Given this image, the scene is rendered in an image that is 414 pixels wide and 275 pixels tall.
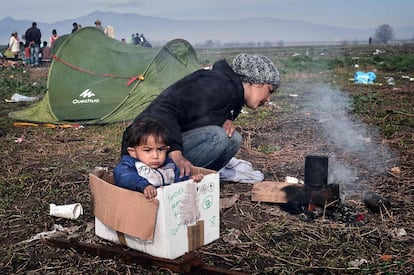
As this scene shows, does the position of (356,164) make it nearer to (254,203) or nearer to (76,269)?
(254,203)

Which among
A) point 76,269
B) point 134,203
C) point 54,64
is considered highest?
point 54,64

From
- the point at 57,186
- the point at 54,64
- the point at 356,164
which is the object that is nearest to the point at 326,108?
the point at 356,164

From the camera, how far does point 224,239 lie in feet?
9.27

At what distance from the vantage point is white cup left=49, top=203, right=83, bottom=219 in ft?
10.3

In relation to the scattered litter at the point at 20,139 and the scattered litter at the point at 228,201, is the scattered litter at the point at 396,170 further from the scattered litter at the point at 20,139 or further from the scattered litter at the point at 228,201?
the scattered litter at the point at 20,139

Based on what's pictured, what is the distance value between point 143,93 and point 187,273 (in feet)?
16.3

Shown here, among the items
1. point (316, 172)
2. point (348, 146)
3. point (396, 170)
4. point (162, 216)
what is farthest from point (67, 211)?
point (348, 146)

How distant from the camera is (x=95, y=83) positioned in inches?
273

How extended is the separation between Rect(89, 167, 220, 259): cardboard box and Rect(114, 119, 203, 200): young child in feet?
0.52

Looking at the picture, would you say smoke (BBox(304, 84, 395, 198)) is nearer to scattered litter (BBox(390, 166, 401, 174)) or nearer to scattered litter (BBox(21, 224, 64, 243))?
scattered litter (BBox(390, 166, 401, 174))

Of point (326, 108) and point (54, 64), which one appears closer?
point (54, 64)

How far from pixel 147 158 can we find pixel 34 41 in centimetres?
1748

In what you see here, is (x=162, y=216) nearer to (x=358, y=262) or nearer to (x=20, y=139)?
(x=358, y=262)

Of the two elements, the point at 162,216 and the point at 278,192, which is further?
the point at 278,192
